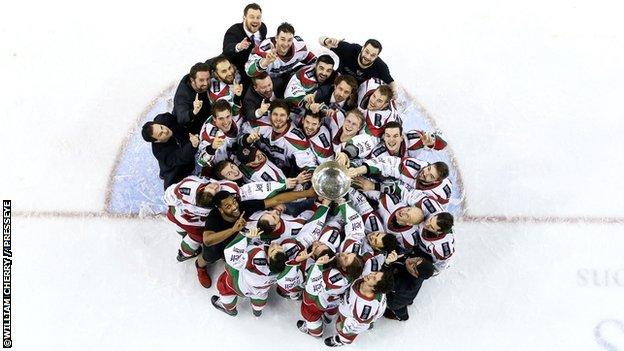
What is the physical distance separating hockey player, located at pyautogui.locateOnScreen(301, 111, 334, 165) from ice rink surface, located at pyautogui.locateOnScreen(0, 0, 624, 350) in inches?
40.0

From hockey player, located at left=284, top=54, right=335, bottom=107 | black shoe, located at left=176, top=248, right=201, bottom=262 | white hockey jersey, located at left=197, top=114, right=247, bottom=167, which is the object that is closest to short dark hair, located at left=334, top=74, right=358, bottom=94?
hockey player, located at left=284, top=54, right=335, bottom=107

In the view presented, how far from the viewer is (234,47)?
3984mm

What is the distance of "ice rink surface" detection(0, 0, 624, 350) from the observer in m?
3.96

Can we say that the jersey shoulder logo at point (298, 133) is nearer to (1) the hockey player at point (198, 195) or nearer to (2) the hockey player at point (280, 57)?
(1) the hockey player at point (198, 195)

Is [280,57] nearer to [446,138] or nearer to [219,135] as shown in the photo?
[219,135]

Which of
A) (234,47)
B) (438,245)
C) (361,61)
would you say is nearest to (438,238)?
(438,245)

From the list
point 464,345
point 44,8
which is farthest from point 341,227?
point 44,8

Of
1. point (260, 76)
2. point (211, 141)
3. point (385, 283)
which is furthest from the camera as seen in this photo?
point (260, 76)

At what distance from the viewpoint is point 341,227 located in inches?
141

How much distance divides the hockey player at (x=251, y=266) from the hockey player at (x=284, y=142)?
0.58m

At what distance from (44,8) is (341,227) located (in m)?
3.09

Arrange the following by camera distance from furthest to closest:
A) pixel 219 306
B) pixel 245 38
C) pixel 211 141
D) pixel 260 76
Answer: pixel 245 38 < pixel 219 306 < pixel 260 76 < pixel 211 141

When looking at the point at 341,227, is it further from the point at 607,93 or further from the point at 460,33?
the point at 607,93

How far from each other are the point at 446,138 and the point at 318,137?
123cm
